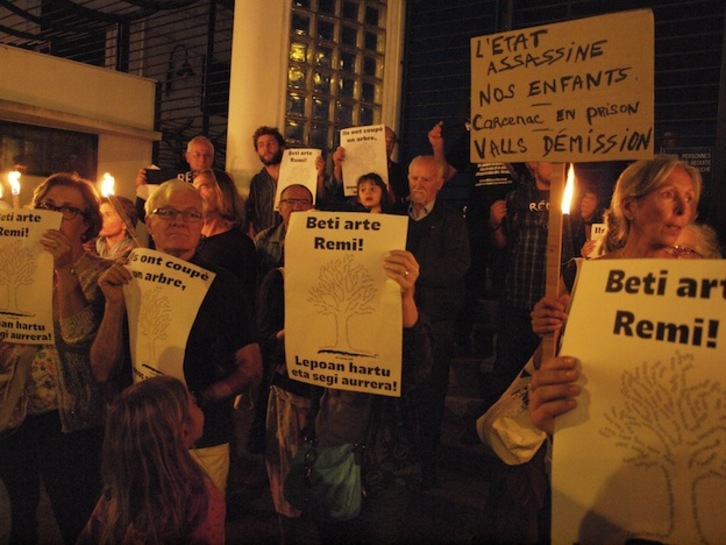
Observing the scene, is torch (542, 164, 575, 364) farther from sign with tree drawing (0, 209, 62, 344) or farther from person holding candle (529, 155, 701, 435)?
sign with tree drawing (0, 209, 62, 344)

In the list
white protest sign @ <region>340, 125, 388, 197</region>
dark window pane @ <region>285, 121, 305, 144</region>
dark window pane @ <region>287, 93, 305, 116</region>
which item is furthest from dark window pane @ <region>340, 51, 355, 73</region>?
white protest sign @ <region>340, 125, 388, 197</region>

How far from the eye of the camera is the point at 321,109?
7.26 m

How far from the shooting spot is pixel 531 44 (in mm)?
2025

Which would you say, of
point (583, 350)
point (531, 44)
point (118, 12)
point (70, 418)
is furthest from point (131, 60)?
point (583, 350)

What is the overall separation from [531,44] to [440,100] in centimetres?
522

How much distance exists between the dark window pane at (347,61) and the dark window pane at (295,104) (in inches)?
24.9

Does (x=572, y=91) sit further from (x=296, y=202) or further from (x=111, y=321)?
(x=296, y=202)

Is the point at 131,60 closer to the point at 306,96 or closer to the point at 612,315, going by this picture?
the point at 306,96

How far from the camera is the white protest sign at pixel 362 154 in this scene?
4.81 metres

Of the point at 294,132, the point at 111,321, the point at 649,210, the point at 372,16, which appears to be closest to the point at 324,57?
the point at 372,16

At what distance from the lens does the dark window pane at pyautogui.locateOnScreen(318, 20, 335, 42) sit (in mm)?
7137

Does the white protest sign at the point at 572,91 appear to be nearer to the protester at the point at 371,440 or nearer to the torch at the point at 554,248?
the torch at the point at 554,248

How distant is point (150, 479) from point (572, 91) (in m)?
1.79

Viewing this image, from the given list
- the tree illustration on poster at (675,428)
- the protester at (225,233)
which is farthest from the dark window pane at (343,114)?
the tree illustration on poster at (675,428)
